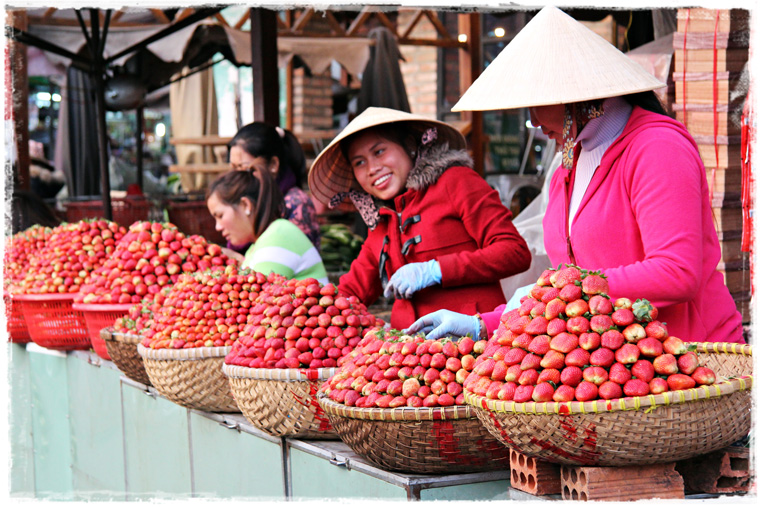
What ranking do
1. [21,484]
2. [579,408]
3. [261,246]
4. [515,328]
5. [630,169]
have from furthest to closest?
[21,484] → [261,246] → [630,169] → [515,328] → [579,408]

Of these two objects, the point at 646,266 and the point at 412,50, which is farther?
the point at 412,50

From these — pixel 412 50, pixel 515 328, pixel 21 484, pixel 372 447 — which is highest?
pixel 412 50

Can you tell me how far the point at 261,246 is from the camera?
130 inches

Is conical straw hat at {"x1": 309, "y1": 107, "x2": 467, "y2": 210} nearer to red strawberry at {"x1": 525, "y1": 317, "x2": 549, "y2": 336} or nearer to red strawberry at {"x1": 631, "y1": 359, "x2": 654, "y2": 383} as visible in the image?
red strawberry at {"x1": 525, "y1": 317, "x2": 549, "y2": 336}

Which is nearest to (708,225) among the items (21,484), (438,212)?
(438,212)

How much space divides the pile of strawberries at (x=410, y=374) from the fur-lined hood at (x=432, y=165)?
799mm

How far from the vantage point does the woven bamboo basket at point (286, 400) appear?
2256 millimetres

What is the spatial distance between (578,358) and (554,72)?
27.2 inches

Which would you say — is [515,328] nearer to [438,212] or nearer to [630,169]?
[630,169]

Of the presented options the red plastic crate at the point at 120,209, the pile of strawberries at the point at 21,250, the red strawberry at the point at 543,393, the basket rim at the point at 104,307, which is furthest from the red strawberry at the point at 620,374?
the red plastic crate at the point at 120,209

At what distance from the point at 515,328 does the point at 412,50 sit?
973 cm

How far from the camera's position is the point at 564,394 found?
151cm

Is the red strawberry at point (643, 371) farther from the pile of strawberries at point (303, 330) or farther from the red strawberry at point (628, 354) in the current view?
the pile of strawberries at point (303, 330)

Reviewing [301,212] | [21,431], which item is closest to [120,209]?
[21,431]
